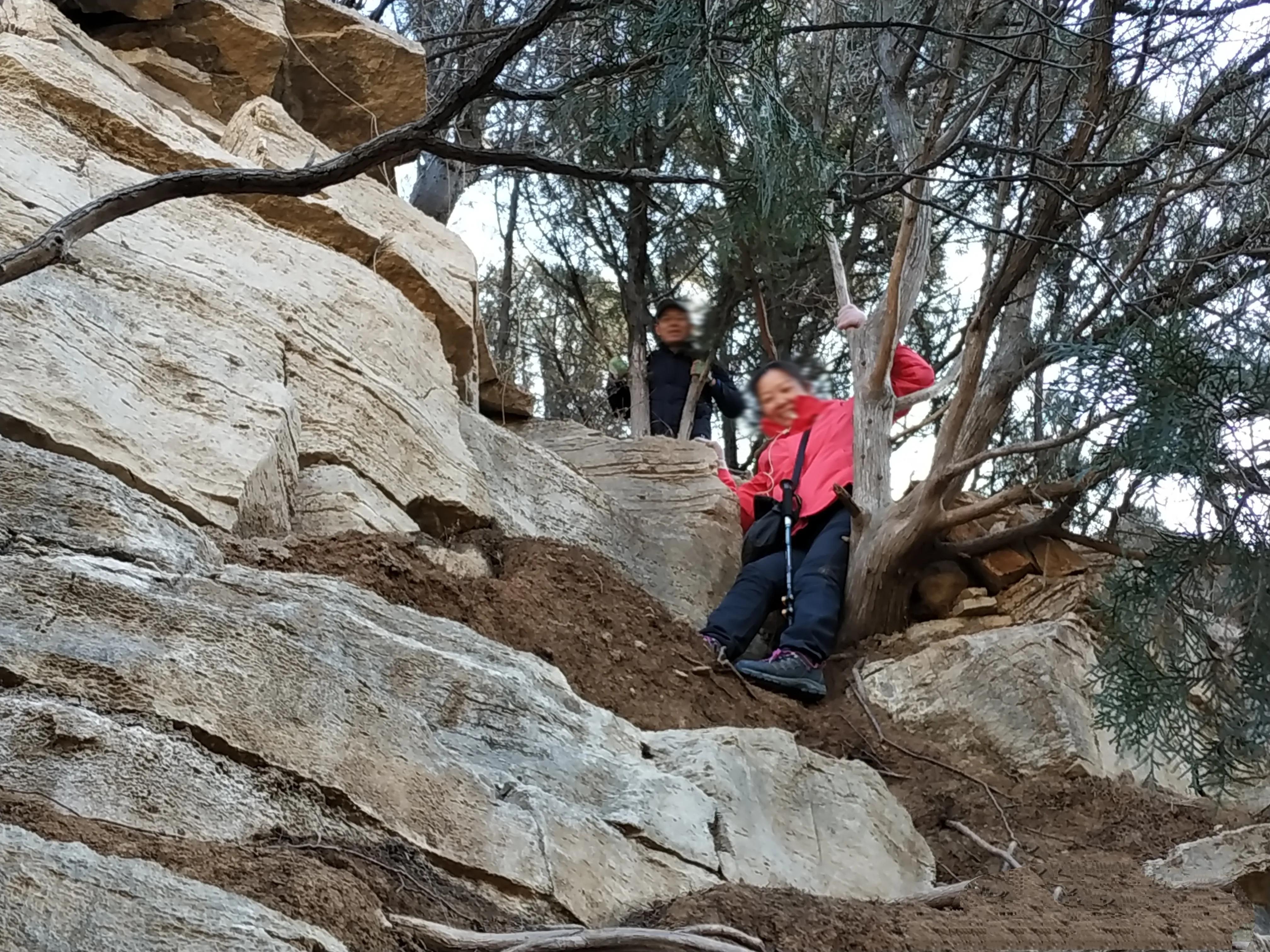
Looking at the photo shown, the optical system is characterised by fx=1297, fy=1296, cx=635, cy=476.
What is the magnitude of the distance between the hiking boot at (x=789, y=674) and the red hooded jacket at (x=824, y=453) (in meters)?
0.90

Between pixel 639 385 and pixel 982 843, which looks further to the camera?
pixel 639 385

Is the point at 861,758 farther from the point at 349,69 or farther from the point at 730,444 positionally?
the point at 730,444

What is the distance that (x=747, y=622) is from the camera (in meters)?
5.43

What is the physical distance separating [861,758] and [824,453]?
69.9 inches

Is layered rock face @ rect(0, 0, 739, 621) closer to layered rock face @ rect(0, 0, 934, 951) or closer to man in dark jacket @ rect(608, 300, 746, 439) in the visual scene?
layered rock face @ rect(0, 0, 934, 951)

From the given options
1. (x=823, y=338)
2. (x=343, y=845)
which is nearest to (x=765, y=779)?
(x=343, y=845)

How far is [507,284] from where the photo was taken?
10.6m

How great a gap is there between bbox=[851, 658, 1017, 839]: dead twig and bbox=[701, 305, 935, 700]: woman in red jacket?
0.17m

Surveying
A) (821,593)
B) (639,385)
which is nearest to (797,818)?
(821,593)

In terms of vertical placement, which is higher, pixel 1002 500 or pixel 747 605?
pixel 1002 500

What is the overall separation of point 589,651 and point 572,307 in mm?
5954

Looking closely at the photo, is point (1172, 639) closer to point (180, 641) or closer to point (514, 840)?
point (514, 840)

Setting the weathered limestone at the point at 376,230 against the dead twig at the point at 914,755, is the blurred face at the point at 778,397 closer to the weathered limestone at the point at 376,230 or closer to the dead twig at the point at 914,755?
the dead twig at the point at 914,755

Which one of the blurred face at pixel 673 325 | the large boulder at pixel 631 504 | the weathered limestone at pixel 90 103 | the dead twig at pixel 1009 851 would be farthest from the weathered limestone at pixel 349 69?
the dead twig at pixel 1009 851
